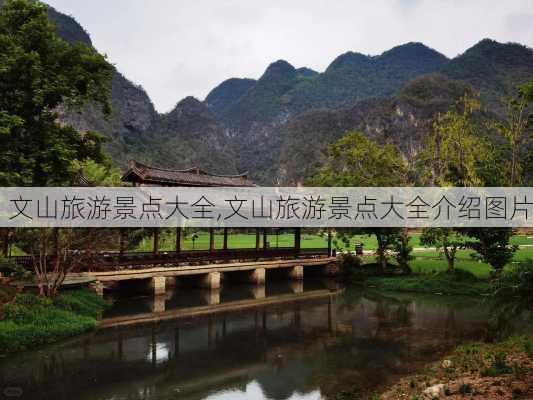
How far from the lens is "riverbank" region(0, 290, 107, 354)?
16.9 metres

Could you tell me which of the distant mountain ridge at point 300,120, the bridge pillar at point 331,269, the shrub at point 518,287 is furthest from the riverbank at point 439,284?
the distant mountain ridge at point 300,120

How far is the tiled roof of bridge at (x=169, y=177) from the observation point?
2808 cm

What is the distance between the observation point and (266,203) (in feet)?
114

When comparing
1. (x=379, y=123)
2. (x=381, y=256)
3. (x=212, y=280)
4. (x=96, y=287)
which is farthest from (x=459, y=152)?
(x=379, y=123)

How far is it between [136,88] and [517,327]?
468ft

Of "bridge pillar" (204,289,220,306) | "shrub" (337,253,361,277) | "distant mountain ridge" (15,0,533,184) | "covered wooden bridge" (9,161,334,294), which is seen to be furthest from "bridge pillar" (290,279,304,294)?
"distant mountain ridge" (15,0,533,184)

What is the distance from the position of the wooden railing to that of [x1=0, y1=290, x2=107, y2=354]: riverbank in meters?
3.20

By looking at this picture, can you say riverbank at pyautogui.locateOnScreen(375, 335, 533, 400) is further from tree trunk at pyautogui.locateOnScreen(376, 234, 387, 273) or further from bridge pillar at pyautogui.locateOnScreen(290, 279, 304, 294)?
tree trunk at pyautogui.locateOnScreen(376, 234, 387, 273)

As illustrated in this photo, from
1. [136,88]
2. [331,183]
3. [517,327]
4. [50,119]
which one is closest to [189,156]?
[136,88]

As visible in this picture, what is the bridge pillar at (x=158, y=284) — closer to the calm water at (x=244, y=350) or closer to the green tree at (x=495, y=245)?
the calm water at (x=244, y=350)

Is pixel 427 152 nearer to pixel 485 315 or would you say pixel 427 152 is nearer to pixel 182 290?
pixel 485 315

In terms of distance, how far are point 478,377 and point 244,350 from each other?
8.53 meters

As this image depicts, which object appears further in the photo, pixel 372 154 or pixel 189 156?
pixel 189 156

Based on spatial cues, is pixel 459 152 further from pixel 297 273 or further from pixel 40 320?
pixel 40 320
